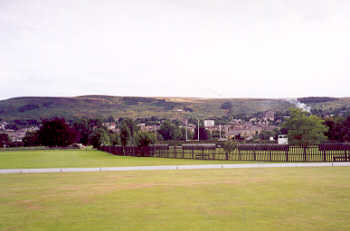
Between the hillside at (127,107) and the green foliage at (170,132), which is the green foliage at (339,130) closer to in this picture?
the green foliage at (170,132)

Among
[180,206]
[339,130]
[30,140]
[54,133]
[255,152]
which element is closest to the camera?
[180,206]

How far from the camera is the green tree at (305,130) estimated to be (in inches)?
3046

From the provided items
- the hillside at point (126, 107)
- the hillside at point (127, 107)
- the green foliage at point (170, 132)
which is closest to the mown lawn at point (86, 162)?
the green foliage at point (170, 132)

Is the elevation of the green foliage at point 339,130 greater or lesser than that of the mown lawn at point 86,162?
greater

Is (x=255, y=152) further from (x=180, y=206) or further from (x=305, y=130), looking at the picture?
(x=305, y=130)

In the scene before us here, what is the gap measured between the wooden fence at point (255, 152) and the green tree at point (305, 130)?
3412 centimetres

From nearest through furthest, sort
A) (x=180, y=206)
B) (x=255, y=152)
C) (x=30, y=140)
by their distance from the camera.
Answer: (x=180, y=206)
(x=255, y=152)
(x=30, y=140)

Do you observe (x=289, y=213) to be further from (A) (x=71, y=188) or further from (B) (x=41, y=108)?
(B) (x=41, y=108)

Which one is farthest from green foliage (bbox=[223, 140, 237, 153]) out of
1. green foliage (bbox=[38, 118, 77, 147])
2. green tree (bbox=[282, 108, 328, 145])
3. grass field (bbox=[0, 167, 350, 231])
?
green foliage (bbox=[38, 118, 77, 147])

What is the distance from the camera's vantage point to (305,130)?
3103 inches

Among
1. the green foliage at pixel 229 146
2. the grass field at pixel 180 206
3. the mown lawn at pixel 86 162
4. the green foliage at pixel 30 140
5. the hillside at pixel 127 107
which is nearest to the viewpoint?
the grass field at pixel 180 206

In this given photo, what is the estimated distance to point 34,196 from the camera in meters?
12.5

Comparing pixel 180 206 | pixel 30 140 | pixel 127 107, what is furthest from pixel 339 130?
pixel 127 107

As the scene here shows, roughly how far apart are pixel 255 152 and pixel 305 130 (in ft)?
153
